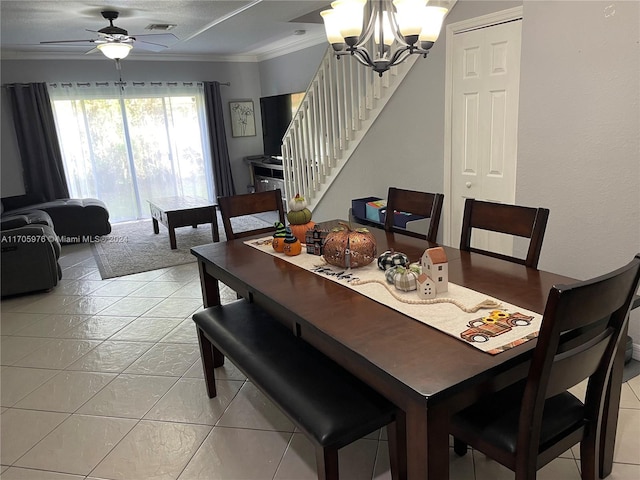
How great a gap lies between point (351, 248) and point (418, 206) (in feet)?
2.44

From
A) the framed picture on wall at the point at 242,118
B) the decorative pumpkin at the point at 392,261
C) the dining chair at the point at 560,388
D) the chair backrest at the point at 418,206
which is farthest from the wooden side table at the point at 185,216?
the dining chair at the point at 560,388

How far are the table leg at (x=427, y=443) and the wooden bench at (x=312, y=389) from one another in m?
0.23

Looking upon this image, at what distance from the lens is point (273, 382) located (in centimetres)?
162

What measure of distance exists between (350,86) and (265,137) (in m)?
3.39

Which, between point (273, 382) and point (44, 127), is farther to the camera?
point (44, 127)

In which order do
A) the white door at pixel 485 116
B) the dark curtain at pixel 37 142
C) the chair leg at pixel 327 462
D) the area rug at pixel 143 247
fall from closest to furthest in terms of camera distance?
the chair leg at pixel 327 462 < the white door at pixel 485 116 < the area rug at pixel 143 247 < the dark curtain at pixel 37 142

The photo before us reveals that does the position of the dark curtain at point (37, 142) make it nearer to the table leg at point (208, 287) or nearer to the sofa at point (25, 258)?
the sofa at point (25, 258)

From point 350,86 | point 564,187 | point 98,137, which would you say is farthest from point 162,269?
point 564,187

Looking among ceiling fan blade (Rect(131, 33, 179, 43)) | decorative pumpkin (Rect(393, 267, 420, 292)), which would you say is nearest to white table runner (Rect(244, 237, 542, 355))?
decorative pumpkin (Rect(393, 267, 420, 292))

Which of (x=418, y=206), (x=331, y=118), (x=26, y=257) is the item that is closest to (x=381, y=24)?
(x=418, y=206)

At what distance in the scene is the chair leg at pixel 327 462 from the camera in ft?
4.50

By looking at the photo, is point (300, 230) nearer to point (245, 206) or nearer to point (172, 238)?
point (245, 206)

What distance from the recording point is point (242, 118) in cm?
771

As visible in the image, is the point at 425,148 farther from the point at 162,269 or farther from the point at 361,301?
the point at 162,269
